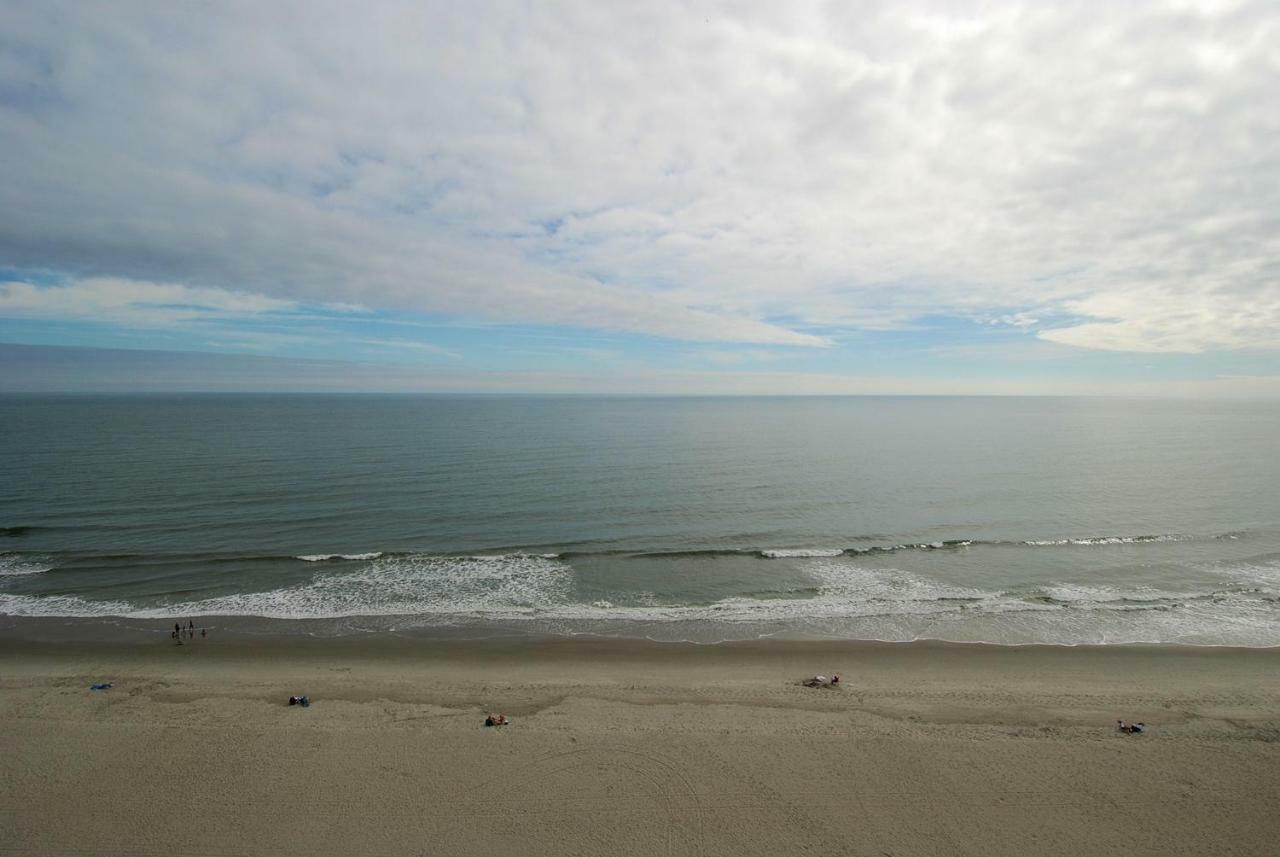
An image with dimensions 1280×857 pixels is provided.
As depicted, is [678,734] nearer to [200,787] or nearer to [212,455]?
[200,787]

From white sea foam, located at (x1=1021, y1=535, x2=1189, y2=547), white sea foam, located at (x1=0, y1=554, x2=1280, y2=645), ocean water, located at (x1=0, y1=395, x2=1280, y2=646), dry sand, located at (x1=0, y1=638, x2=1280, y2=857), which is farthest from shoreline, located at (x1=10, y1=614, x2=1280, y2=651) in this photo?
white sea foam, located at (x1=1021, y1=535, x2=1189, y2=547)

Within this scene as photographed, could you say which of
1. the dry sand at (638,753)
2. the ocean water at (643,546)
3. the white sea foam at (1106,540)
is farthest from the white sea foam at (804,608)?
the white sea foam at (1106,540)

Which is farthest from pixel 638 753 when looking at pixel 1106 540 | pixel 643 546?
pixel 1106 540

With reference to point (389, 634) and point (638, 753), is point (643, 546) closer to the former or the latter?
point (389, 634)

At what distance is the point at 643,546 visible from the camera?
120 ft

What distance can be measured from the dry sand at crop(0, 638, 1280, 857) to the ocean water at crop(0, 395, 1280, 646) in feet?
11.1

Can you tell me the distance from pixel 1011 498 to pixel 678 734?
4672cm

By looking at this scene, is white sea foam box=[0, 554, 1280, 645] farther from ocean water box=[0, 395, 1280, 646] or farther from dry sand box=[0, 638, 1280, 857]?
dry sand box=[0, 638, 1280, 857]

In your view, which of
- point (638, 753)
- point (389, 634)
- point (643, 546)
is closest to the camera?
point (638, 753)

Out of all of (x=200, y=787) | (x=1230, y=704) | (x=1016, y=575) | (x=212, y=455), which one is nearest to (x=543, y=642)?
(x=200, y=787)

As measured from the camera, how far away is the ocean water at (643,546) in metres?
26.9

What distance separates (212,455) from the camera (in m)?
67.0

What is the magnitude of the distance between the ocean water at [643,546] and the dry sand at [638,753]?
339cm

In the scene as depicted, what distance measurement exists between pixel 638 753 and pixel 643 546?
20.1 metres
